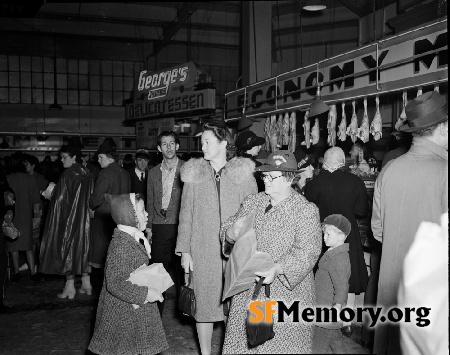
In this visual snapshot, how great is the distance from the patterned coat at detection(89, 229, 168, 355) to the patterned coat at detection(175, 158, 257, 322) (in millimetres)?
839

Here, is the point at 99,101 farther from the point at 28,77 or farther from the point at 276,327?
the point at 276,327

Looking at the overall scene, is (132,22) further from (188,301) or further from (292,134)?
(188,301)

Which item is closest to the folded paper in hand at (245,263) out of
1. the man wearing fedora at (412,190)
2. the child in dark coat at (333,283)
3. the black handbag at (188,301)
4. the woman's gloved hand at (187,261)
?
the man wearing fedora at (412,190)

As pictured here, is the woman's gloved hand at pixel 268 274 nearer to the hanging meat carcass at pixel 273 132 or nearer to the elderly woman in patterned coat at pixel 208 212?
the elderly woman in patterned coat at pixel 208 212

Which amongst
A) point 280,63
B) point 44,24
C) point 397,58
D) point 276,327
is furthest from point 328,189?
point 44,24

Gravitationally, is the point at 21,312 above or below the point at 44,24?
below

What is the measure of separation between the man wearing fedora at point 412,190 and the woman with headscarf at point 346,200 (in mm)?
1959

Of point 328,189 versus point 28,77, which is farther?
point 28,77

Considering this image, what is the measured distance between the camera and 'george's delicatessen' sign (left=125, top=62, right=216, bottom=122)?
11.2 metres

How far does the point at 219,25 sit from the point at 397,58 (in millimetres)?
14571

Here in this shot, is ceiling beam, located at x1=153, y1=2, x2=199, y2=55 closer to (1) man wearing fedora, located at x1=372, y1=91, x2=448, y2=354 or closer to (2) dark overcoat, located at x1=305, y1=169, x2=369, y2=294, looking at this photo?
(2) dark overcoat, located at x1=305, y1=169, x2=369, y2=294

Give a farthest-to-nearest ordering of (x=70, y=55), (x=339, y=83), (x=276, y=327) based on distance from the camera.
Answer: (x=70, y=55) → (x=339, y=83) → (x=276, y=327)

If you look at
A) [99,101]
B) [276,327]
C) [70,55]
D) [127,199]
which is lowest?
[276,327]

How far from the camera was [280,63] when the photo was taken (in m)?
19.1
